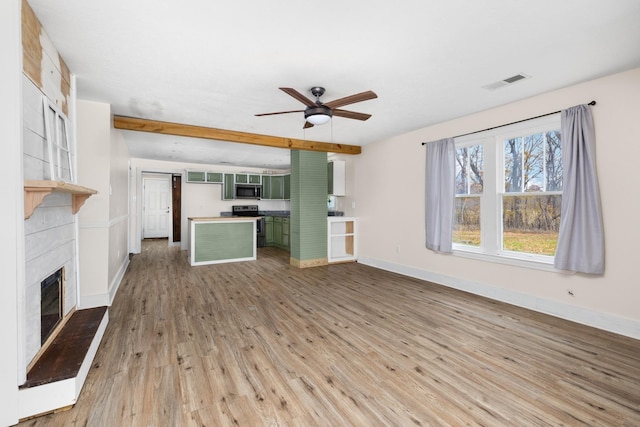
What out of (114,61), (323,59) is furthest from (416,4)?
(114,61)

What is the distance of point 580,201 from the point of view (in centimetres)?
294

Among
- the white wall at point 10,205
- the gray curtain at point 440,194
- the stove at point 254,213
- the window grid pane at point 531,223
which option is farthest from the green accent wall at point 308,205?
the white wall at point 10,205

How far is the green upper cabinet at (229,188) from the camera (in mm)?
7973

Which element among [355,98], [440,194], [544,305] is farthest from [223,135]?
[544,305]

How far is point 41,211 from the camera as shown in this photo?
77.5 inches

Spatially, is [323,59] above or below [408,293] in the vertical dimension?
above

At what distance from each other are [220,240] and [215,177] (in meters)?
2.53

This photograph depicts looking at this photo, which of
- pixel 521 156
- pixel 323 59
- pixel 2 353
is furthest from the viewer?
pixel 521 156

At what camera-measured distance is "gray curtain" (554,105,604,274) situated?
2848 millimetres

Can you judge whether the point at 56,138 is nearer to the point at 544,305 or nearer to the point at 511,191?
the point at 511,191

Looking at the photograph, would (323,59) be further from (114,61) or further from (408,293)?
(408,293)

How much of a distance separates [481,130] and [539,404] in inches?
128

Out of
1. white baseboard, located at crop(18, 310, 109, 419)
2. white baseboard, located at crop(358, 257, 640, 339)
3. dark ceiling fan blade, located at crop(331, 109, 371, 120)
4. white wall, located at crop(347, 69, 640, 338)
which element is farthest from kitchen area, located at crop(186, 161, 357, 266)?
white baseboard, located at crop(18, 310, 109, 419)

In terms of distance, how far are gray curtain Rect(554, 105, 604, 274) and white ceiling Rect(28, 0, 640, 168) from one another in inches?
19.3
